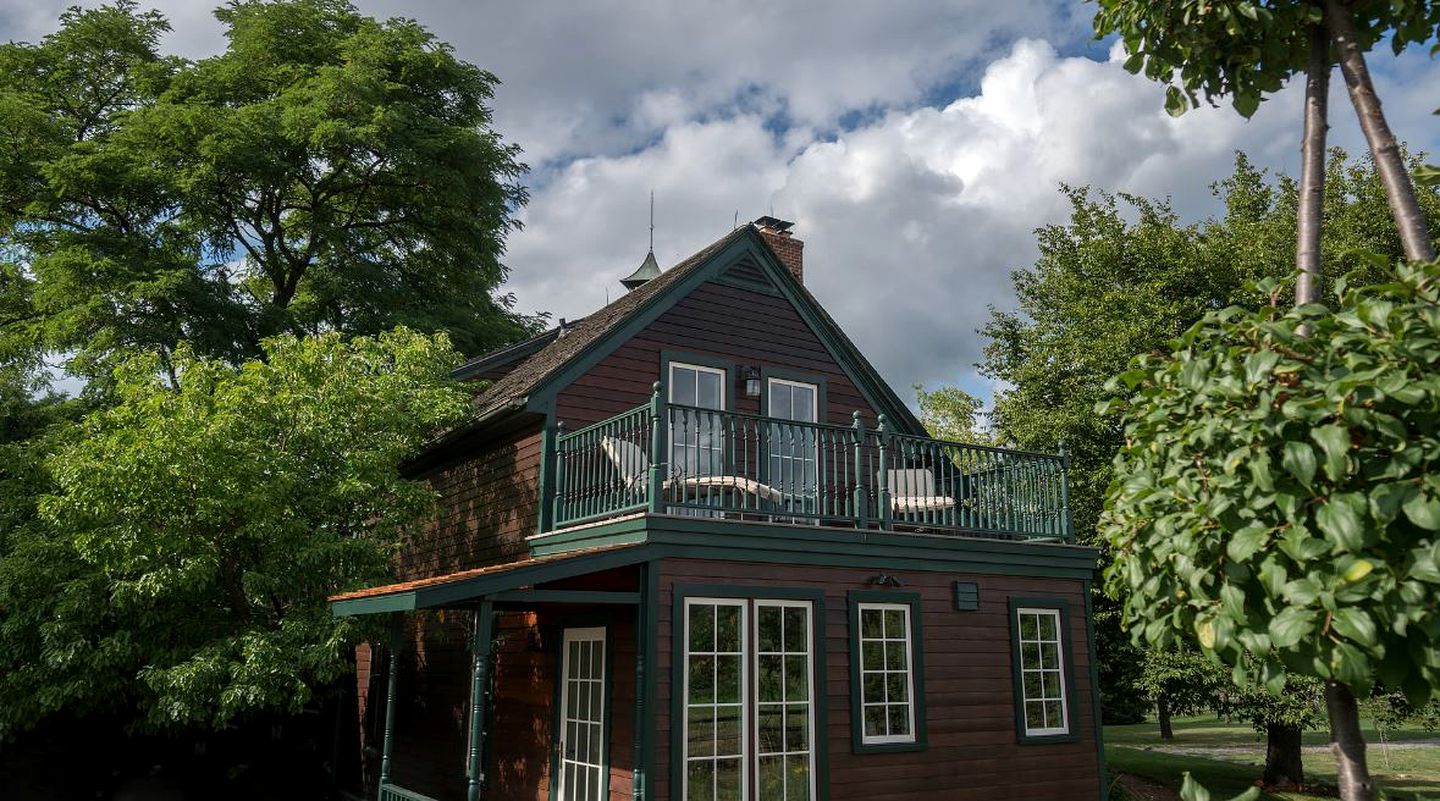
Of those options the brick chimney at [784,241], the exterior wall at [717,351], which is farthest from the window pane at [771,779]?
the brick chimney at [784,241]

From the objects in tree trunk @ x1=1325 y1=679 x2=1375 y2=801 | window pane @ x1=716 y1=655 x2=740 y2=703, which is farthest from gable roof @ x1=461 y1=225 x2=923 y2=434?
tree trunk @ x1=1325 y1=679 x2=1375 y2=801

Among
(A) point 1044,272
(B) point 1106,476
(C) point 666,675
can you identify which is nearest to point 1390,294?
(C) point 666,675

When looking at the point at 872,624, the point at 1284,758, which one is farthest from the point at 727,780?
the point at 1284,758

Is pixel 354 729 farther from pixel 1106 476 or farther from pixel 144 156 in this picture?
pixel 1106 476

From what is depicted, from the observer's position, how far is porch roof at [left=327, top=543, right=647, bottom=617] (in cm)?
871

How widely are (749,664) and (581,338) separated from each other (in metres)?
5.66

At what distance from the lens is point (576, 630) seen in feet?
36.9

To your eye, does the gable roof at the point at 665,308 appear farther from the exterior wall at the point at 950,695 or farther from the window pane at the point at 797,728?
the window pane at the point at 797,728

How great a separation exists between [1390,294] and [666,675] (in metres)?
7.54

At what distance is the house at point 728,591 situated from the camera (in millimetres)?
9656

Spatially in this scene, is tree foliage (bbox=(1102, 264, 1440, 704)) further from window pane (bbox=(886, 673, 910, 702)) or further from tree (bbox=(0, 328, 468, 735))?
tree (bbox=(0, 328, 468, 735))

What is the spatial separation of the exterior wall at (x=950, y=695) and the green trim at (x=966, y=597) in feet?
0.25

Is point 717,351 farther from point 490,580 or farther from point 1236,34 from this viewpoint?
point 1236,34

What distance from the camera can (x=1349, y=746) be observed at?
3.01 metres
